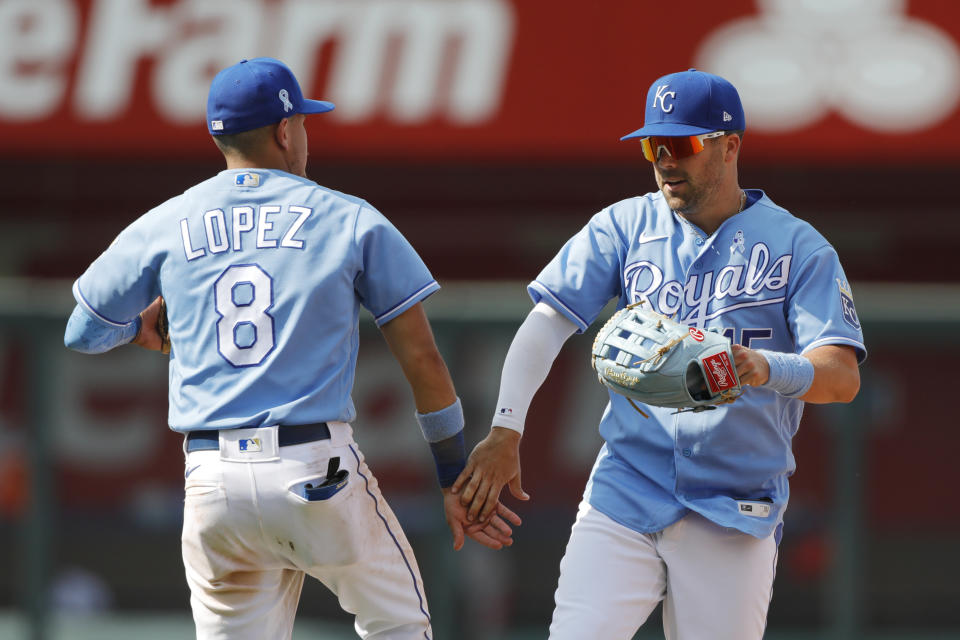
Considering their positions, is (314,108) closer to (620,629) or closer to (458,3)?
(620,629)

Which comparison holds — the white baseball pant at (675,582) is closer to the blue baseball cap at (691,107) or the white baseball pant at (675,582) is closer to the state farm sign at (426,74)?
the blue baseball cap at (691,107)

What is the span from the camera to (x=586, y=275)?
3.49m

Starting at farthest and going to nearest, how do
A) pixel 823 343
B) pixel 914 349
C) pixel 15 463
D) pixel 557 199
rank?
pixel 557 199 → pixel 914 349 → pixel 15 463 → pixel 823 343

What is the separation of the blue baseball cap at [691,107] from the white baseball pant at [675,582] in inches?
38.6

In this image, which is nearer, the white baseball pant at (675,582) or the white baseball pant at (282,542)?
the white baseball pant at (282,542)

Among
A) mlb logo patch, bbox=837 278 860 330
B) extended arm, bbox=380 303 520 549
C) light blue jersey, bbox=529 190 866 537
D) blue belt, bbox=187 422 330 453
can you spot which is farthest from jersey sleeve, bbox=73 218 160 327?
mlb logo patch, bbox=837 278 860 330

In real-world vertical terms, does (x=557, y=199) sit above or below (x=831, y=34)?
below

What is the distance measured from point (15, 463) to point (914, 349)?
15.2 feet

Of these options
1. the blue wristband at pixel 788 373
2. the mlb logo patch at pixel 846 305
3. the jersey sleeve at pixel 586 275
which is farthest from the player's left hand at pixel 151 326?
the mlb logo patch at pixel 846 305

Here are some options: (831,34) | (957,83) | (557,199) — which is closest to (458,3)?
(557,199)

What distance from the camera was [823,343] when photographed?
3164 mm

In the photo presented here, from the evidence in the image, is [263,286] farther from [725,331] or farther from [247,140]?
[725,331]

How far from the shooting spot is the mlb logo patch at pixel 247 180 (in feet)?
10.5

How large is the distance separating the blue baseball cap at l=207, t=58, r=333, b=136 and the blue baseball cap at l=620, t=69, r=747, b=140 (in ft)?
2.89
